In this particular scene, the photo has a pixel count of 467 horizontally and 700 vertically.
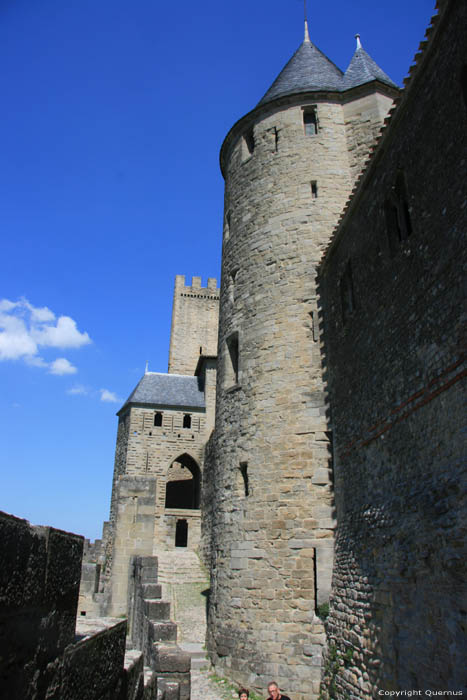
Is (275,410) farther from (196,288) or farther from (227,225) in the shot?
(196,288)

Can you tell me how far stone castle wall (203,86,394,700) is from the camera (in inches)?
379

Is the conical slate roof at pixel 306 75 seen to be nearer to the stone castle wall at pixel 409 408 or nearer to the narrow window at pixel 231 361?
the stone castle wall at pixel 409 408

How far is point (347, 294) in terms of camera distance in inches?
390

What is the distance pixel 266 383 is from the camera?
445 inches

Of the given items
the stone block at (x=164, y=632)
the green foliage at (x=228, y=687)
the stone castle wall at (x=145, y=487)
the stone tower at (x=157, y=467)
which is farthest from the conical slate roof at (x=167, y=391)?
the stone block at (x=164, y=632)

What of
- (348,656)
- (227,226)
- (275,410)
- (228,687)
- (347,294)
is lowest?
(228,687)

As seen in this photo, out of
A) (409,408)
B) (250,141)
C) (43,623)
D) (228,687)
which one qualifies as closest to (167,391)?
(250,141)

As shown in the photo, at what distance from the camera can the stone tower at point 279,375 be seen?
9680mm

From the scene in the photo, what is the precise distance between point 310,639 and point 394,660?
2.93m

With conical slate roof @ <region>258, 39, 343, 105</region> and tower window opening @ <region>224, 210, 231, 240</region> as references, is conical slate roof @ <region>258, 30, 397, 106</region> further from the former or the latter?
tower window opening @ <region>224, 210, 231, 240</region>

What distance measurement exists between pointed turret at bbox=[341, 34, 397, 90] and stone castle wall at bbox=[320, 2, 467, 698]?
6359 mm

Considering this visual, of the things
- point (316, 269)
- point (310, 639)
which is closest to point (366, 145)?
point (316, 269)

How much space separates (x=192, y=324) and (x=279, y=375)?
30698 mm

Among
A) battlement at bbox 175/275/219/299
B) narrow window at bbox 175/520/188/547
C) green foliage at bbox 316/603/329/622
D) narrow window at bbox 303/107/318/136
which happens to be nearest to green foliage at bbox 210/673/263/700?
green foliage at bbox 316/603/329/622
